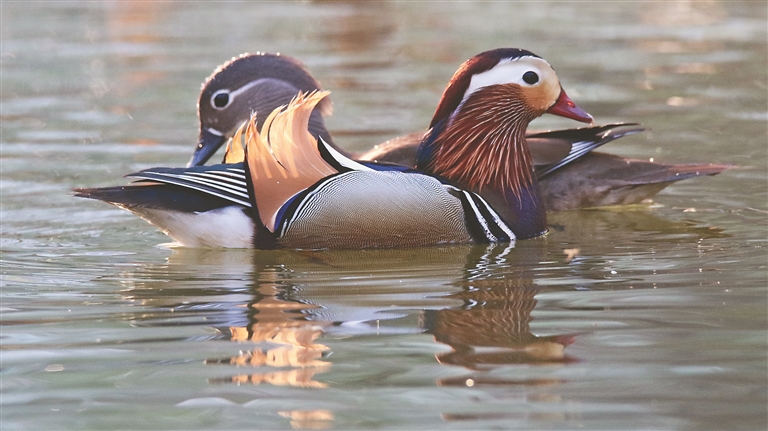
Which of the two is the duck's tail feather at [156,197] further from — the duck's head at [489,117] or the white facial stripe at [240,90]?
the white facial stripe at [240,90]

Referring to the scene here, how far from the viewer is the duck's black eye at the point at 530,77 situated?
6.46 metres

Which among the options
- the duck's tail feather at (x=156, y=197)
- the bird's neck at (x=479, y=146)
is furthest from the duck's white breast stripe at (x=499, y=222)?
the duck's tail feather at (x=156, y=197)

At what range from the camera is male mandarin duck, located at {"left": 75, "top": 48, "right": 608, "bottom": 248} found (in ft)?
19.7

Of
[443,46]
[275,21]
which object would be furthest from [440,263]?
[275,21]

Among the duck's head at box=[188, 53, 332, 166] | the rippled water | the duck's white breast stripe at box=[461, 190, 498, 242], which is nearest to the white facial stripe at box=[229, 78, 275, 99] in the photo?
the duck's head at box=[188, 53, 332, 166]

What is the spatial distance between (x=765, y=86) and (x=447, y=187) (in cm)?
532

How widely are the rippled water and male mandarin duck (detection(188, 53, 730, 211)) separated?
0.18 meters

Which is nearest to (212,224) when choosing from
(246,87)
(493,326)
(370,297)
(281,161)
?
(281,161)

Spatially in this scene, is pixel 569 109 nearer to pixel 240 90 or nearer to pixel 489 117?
pixel 489 117

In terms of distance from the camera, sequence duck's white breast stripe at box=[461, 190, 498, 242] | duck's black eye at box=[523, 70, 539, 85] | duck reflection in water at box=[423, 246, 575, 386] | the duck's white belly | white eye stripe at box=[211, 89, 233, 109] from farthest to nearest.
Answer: white eye stripe at box=[211, 89, 233, 109] → duck's black eye at box=[523, 70, 539, 85] → duck's white breast stripe at box=[461, 190, 498, 242] → the duck's white belly → duck reflection in water at box=[423, 246, 575, 386]

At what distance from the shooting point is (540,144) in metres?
7.34

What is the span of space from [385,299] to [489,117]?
6.15 feet

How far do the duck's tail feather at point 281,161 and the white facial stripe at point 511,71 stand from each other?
3.06ft

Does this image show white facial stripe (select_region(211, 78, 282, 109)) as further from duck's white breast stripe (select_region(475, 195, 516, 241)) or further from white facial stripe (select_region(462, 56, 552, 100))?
duck's white breast stripe (select_region(475, 195, 516, 241))
